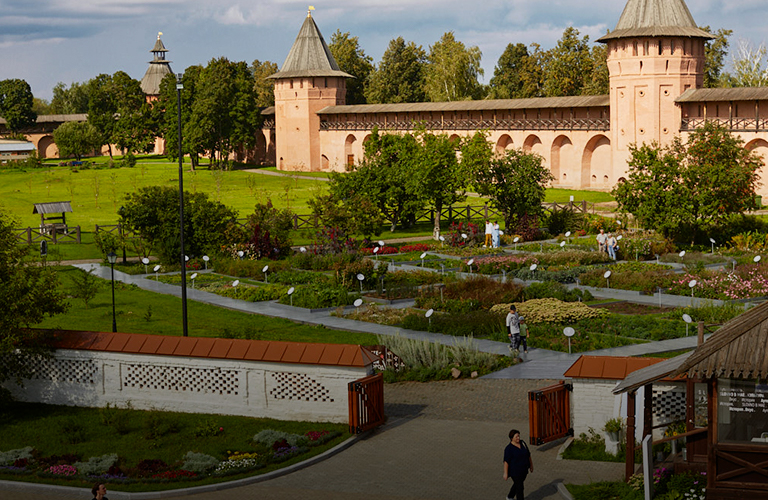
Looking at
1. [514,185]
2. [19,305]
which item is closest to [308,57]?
[514,185]

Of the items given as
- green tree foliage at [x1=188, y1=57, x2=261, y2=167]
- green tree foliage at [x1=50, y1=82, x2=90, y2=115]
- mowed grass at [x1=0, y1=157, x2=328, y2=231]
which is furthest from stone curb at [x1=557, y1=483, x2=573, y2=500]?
green tree foliage at [x1=50, y1=82, x2=90, y2=115]

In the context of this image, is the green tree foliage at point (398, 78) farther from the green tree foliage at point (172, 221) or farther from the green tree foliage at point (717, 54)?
the green tree foliage at point (172, 221)

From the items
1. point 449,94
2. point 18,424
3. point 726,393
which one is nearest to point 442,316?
point 18,424

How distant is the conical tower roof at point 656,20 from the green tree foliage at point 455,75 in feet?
75.1

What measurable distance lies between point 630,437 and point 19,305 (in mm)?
7840

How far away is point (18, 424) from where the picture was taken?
40.8ft

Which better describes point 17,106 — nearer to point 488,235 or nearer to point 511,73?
point 511,73

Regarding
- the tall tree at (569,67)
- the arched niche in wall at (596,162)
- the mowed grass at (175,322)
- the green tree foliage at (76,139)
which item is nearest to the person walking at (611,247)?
the mowed grass at (175,322)

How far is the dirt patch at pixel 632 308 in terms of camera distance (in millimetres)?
19422

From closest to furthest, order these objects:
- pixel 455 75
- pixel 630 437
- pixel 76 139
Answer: pixel 630 437
pixel 455 75
pixel 76 139

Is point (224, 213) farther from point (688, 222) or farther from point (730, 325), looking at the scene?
point (730, 325)

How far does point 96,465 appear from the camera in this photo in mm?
10602

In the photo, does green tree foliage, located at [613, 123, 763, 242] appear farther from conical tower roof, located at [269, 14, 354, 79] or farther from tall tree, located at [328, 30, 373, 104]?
tall tree, located at [328, 30, 373, 104]

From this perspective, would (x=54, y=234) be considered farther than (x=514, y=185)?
Yes
